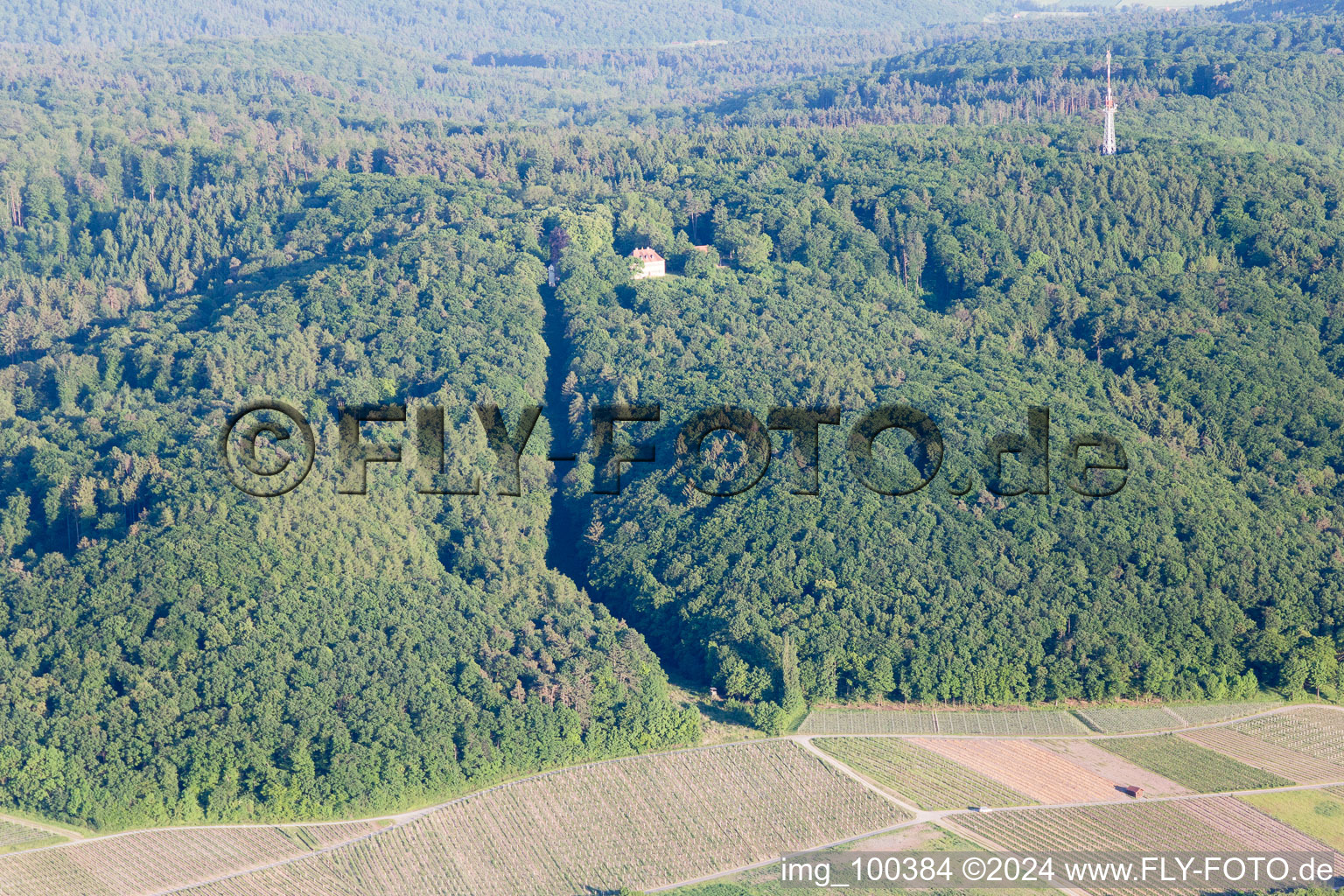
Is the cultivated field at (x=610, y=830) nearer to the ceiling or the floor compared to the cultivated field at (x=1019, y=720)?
nearer to the floor

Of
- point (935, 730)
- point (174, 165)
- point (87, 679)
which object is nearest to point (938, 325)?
point (935, 730)

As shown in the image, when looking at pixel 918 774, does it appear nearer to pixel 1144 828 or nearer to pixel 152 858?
pixel 1144 828

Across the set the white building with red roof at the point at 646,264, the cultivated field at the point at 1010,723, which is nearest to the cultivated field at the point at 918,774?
the cultivated field at the point at 1010,723

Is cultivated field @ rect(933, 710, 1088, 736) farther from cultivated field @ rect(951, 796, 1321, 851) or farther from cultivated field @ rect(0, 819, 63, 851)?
cultivated field @ rect(0, 819, 63, 851)

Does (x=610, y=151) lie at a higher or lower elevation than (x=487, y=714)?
higher

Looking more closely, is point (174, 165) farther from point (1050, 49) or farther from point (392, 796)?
point (1050, 49)

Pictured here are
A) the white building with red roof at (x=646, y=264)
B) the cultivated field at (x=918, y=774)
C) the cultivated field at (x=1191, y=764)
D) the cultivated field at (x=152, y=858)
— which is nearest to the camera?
the cultivated field at (x=152, y=858)

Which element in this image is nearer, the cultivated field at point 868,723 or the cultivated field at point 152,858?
the cultivated field at point 152,858

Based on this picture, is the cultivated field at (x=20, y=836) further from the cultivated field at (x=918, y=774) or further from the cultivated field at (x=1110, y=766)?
the cultivated field at (x=1110, y=766)
